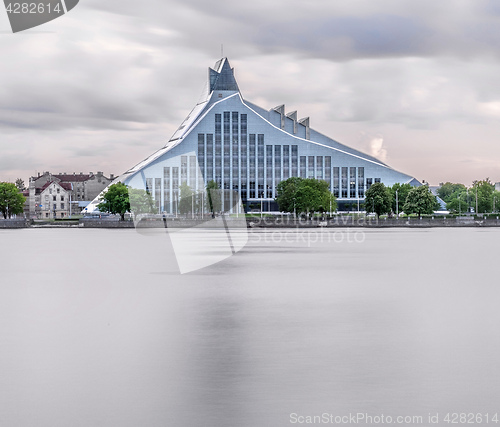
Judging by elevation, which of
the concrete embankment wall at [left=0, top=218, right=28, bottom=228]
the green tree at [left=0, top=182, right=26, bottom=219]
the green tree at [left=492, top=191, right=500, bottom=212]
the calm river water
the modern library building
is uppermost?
the modern library building

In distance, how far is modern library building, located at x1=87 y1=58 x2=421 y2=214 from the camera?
171250mm

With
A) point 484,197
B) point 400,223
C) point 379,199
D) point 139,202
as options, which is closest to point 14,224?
point 139,202

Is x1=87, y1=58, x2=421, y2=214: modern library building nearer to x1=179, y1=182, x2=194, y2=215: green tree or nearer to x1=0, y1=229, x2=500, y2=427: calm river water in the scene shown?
x1=179, y1=182, x2=194, y2=215: green tree

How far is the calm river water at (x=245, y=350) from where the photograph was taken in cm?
1077

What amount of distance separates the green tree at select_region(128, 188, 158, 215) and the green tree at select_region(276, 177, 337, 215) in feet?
87.8

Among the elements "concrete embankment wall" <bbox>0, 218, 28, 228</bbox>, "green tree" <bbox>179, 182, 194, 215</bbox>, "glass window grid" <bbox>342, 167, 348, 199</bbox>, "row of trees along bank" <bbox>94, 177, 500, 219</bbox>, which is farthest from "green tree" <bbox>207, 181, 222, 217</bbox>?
"concrete embankment wall" <bbox>0, 218, 28, 228</bbox>

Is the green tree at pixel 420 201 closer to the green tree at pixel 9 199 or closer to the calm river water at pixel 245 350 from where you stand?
the green tree at pixel 9 199

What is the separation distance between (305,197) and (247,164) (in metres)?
46.2

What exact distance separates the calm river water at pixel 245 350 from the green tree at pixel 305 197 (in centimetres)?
9646

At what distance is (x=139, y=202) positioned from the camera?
141125 millimetres

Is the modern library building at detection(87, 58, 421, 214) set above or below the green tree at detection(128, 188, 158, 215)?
above

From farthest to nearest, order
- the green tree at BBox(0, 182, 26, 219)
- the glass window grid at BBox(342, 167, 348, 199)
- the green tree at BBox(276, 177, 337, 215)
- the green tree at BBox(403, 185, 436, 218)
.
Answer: the green tree at BBox(0, 182, 26, 219)
the glass window grid at BBox(342, 167, 348, 199)
the green tree at BBox(403, 185, 436, 218)
the green tree at BBox(276, 177, 337, 215)

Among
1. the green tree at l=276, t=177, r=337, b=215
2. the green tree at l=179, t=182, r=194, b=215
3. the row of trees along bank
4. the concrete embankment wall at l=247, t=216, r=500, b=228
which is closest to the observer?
the concrete embankment wall at l=247, t=216, r=500, b=228

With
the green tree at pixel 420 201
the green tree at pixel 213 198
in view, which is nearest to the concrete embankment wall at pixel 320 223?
the green tree at pixel 420 201
